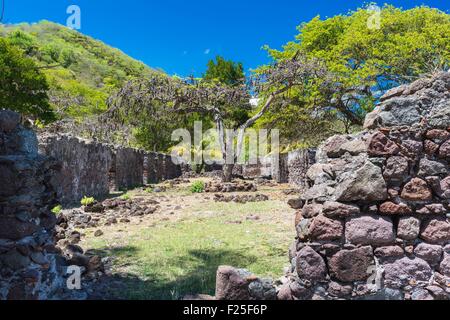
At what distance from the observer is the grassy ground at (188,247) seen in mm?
4758

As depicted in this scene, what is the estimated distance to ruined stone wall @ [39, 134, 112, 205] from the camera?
1080 cm

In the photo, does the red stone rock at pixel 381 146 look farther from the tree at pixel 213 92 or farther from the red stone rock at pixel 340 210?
the tree at pixel 213 92

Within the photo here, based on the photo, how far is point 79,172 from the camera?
12.7 m

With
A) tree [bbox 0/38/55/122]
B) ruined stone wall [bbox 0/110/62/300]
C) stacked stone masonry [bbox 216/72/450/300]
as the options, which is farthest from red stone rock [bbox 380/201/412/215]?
tree [bbox 0/38/55/122]

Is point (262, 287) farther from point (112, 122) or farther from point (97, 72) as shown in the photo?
point (97, 72)

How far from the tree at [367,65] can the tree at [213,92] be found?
1330 mm

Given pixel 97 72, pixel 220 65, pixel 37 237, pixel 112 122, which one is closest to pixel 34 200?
pixel 37 237

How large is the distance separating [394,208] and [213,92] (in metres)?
15.7

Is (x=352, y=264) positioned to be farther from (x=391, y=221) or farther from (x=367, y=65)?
(x=367, y=65)

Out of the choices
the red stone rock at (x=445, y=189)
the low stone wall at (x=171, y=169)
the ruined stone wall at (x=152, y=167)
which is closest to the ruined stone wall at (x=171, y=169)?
the low stone wall at (x=171, y=169)

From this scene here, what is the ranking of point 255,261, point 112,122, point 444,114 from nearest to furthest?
point 444,114 → point 255,261 → point 112,122

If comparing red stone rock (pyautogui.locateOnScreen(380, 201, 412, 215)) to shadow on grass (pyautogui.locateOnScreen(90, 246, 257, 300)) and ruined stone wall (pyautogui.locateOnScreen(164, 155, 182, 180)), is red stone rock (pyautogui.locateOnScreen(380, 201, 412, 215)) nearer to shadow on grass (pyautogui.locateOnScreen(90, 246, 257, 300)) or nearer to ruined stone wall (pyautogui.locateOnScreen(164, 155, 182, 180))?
shadow on grass (pyautogui.locateOnScreen(90, 246, 257, 300))

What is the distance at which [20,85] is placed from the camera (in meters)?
21.4
